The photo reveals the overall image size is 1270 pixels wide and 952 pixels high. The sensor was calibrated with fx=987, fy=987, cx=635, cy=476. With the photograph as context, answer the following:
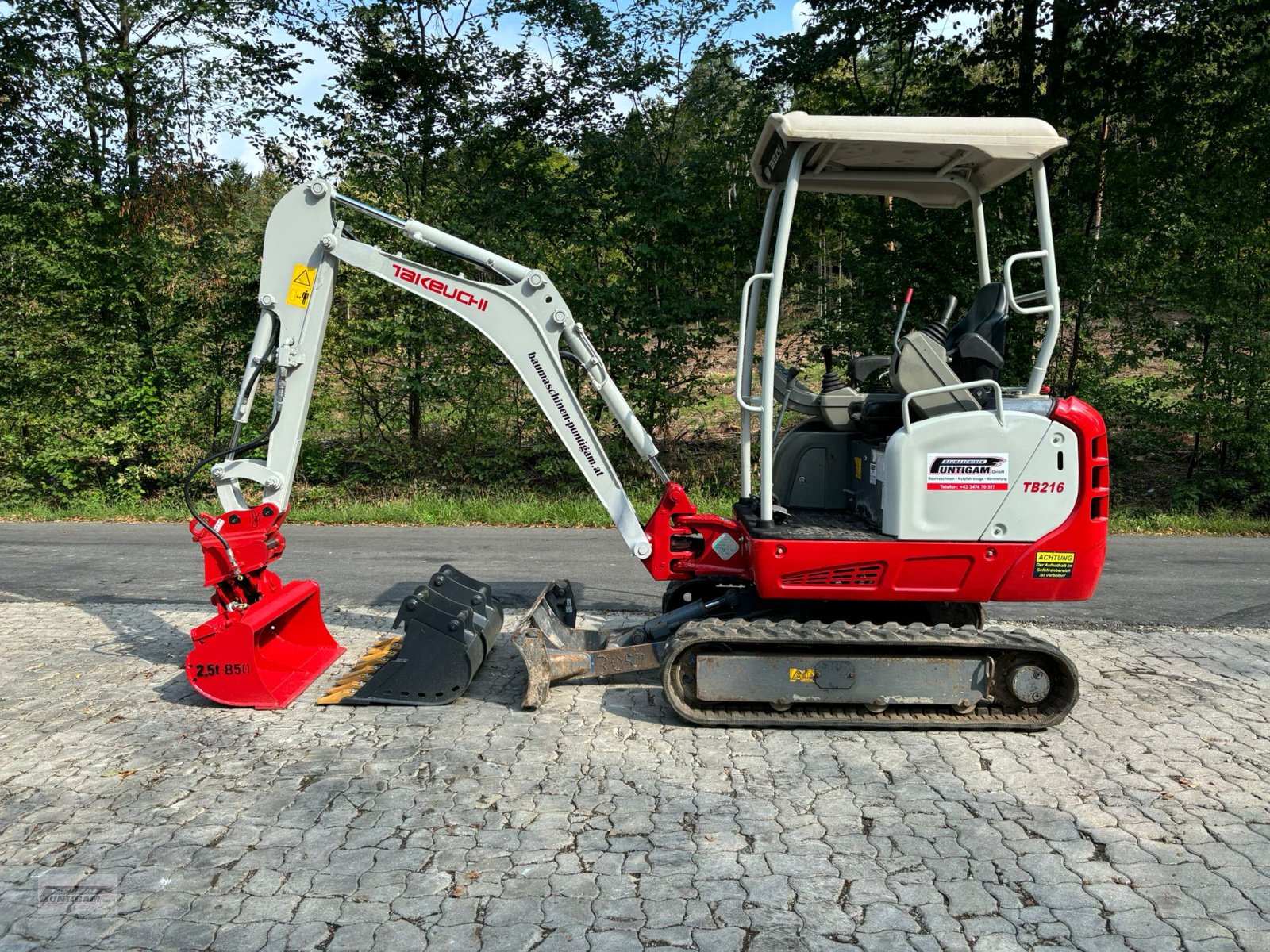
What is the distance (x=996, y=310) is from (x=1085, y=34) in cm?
948

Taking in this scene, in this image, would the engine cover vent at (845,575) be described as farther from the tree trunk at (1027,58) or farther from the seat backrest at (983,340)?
the tree trunk at (1027,58)

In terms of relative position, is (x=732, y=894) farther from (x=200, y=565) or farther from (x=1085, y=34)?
(x=1085, y=34)

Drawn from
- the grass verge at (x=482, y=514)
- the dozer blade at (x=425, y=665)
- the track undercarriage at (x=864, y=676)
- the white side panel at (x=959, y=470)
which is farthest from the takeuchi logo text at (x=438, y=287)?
the grass verge at (x=482, y=514)

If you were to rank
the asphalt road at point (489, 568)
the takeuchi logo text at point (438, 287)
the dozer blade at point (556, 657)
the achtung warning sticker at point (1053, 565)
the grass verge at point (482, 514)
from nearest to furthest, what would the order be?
the achtung warning sticker at point (1053, 565) → the dozer blade at point (556, 657) → the takeuchi logo text at point (438, 287) → the asphalt road at point (489, 568) → the grass verge at point (482, 514)

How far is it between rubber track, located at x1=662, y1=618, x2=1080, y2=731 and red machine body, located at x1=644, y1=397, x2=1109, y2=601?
20cm

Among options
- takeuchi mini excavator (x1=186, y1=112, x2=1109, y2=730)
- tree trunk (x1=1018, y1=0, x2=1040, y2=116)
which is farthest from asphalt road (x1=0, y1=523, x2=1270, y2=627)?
tree trunk (x1=1018, y1=0, x2=1040, y2=116)

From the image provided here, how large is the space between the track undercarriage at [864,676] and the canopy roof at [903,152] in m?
2.45

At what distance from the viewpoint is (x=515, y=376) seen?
45.2ft

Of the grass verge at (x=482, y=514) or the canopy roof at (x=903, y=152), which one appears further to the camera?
the grass verge at (x=482, y=514)

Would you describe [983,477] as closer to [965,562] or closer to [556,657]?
[965,562]

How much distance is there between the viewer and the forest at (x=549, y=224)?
12562 mm

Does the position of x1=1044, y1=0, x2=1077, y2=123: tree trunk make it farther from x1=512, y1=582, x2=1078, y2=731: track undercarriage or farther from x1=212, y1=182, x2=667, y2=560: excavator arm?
x1=512, y1=582, x2=1078, y2=731: track undercarriage

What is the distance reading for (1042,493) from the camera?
195 inches

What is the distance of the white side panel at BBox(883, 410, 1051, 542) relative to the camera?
493 cm
